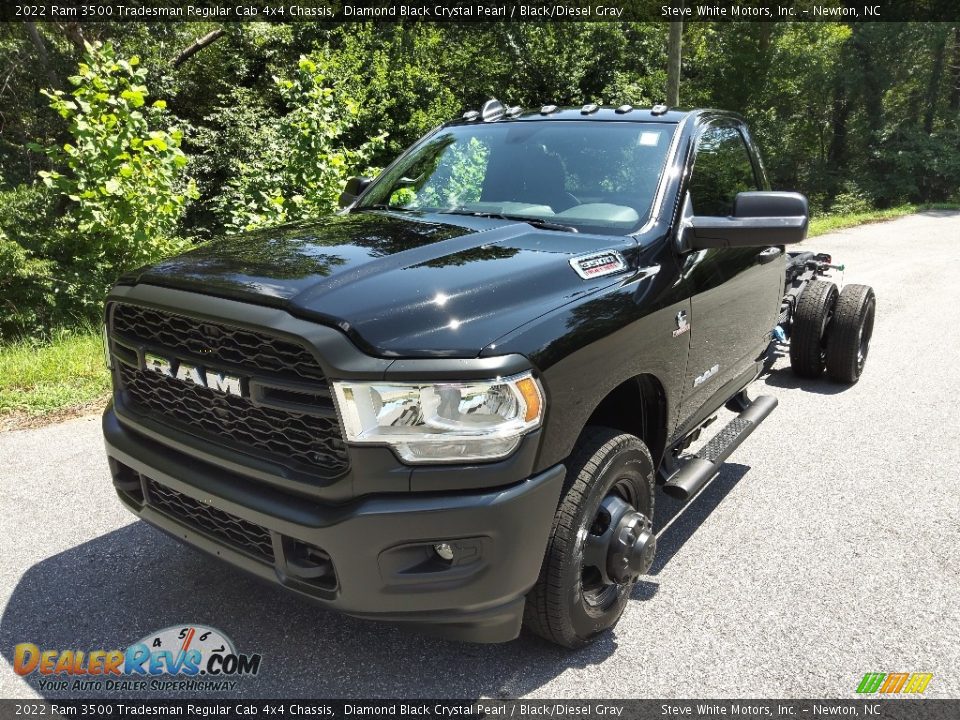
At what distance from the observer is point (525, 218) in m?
3.27

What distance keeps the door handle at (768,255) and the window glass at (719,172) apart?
35cm

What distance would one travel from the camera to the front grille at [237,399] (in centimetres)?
215

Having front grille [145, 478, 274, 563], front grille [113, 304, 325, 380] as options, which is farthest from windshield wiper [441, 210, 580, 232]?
front grille [145, 478, 274, 563]

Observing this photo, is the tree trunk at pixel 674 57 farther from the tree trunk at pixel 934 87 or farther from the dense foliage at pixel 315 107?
the tree trunk at pixel 934 87

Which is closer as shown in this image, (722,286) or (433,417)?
(433,417)

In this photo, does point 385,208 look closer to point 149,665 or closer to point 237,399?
point 237,399

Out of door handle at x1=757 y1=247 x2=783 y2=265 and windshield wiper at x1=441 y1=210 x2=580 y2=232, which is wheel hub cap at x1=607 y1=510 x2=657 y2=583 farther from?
door handle at x1=757 y1=247 x2=783 y2=265

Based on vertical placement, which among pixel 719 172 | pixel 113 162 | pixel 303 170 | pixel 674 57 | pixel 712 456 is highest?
Result: pixel 674 57

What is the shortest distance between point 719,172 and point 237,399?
Result: 2.71 m

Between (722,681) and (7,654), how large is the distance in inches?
99.6

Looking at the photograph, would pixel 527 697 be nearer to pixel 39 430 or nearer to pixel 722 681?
pixel 722 681

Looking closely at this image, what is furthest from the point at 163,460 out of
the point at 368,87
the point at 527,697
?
the point at 368,87

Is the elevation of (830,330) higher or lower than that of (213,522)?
lower

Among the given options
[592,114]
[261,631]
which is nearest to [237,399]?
[261,631]
